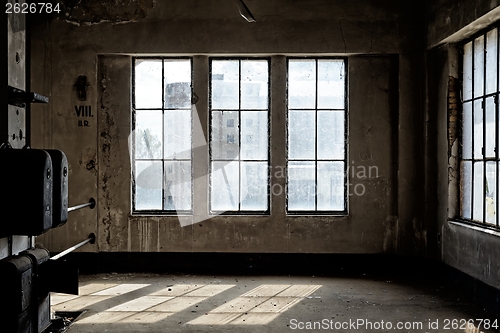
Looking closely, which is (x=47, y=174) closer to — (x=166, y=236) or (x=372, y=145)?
(x=166, y=236)

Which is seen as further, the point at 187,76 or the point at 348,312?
the point at 187,76

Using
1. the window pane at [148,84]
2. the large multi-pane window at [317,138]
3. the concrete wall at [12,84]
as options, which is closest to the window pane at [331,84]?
the large multi-pane window at [317,138]

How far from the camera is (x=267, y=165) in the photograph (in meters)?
5.26

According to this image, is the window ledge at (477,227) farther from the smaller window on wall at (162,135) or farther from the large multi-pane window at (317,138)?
the smaller window on wall at (162,135)

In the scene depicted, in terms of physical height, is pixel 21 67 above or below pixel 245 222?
above

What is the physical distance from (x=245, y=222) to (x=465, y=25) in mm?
2958

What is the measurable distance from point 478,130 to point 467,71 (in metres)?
0.65

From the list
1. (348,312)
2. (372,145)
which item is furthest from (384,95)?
(348,312)

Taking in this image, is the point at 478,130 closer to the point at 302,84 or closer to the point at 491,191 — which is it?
the point at 491,191

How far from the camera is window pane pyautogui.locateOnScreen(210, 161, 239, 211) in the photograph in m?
5.25

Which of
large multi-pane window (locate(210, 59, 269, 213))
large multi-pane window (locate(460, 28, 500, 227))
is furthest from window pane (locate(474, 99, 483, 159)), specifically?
large multi-pane window (locate(210, 59, 269, 213))

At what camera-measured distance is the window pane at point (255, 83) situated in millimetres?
5258

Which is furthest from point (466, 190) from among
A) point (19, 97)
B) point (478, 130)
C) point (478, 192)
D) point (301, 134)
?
point (19, 97)

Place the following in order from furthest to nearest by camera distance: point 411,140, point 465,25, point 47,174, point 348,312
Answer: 1. point 411,140
2. point 465,25
3. point 348,312
4. point 47,174
